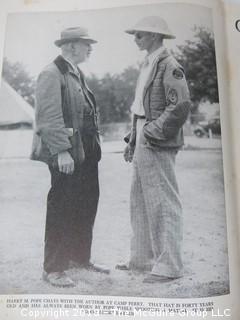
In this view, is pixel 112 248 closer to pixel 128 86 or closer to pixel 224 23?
pixel 128 86

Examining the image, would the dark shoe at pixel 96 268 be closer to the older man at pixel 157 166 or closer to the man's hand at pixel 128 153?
the older man at pixel 157 166

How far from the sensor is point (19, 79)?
73 centimetres

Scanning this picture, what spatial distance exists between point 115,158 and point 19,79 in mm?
215

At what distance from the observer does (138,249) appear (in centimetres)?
67

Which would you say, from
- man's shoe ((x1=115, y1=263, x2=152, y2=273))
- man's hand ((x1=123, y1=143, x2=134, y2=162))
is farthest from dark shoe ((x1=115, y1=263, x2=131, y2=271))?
man's hand ((x1=123, y1=143, x2=134, y2=162))

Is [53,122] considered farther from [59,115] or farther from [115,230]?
[115,230]

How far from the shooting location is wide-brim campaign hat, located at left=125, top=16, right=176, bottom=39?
28.7 inches

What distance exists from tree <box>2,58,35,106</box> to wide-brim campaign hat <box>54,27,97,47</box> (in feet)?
0.25

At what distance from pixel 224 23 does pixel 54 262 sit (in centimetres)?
49

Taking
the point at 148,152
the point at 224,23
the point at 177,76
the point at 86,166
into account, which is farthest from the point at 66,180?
the point at 224,23

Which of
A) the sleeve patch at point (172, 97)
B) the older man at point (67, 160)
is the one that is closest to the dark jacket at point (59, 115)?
the older man at point (67, 160)

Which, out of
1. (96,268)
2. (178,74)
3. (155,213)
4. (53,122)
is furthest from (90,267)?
(178,74)

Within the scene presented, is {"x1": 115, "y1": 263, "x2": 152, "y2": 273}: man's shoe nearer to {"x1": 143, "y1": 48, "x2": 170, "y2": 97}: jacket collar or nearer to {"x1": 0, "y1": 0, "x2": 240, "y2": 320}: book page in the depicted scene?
{"x1": 0, "y1": 0, "x2": 240, "y2": 320}: book page

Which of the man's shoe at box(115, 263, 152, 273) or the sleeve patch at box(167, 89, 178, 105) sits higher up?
the sleeve patch at box(167, 89, 178, 105)
